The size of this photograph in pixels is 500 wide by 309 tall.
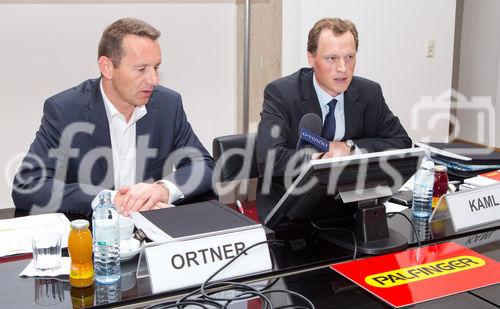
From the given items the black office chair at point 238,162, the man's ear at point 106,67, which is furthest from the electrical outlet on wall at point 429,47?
the man's ear at point 106,67

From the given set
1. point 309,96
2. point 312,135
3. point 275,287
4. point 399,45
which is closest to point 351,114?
point 309,96

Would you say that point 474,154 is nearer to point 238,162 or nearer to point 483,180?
point 483,180

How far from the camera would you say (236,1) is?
4109mm

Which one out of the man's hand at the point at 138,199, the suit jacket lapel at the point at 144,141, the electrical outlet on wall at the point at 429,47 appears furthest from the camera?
the electrical outlet on wall at the point at 429,47

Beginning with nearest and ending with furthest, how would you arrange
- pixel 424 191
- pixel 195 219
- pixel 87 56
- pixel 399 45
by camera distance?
1. pixel 195 219
2. pixel 424 191
3. pixel 87 56
4. pixel 399 45

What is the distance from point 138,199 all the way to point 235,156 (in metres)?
0.63

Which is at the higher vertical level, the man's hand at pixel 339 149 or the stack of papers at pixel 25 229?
the man's hand at pixel 339 149

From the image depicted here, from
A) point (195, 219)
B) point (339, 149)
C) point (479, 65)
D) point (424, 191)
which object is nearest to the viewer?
point (195, 219)

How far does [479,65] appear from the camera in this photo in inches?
214

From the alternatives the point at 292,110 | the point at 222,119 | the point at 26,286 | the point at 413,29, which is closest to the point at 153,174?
the point at 292,110

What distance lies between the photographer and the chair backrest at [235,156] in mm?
2330

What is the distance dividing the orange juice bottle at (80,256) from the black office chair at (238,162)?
1.00 meters
